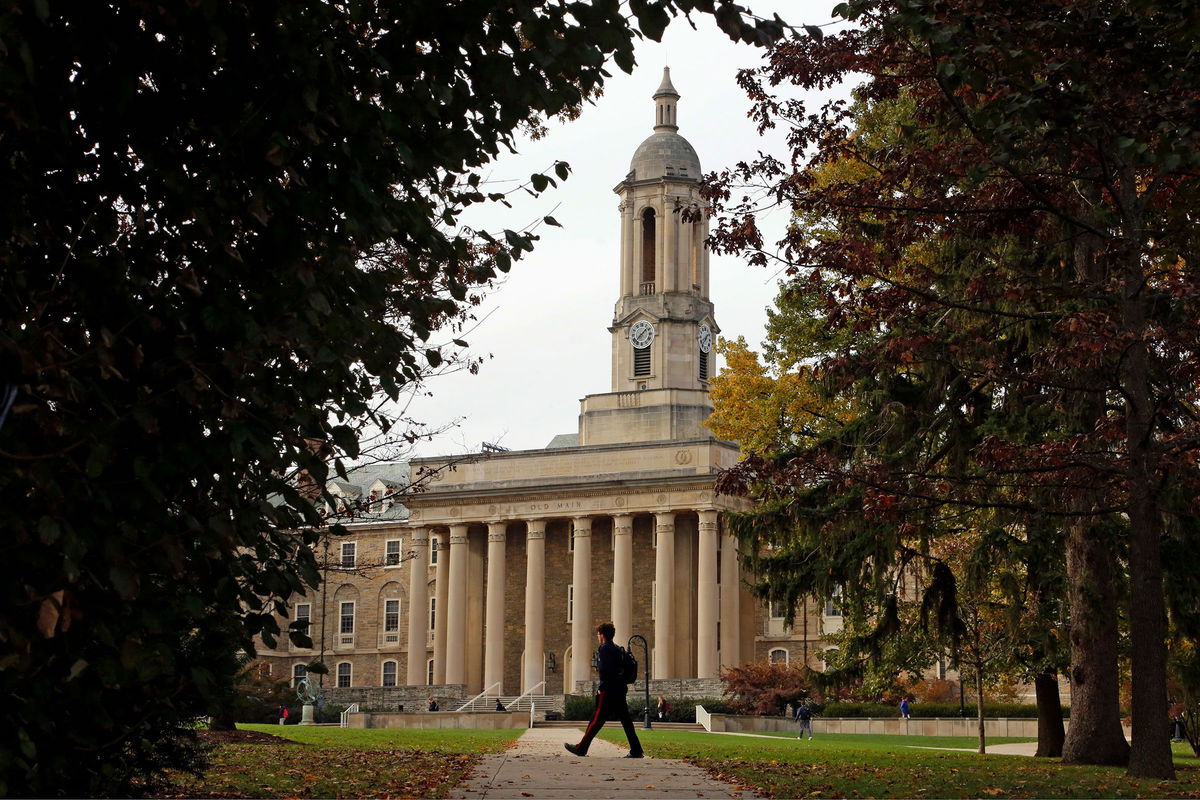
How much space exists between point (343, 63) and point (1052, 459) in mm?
9864

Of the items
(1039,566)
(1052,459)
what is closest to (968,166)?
(1052,459)

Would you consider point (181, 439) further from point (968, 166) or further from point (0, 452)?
point (968, 166)

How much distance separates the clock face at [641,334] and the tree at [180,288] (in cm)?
6688

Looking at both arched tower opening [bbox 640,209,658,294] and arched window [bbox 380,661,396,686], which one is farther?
arched window [bbox 380,661,396,686]

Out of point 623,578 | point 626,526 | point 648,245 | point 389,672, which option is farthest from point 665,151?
point 389,672

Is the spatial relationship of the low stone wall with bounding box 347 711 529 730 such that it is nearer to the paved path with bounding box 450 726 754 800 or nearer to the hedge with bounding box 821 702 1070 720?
the hedge with bounding box 821 702 1070 720

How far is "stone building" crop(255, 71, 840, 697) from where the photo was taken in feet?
227

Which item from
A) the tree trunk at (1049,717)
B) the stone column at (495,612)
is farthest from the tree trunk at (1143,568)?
the stone column at (495,612)

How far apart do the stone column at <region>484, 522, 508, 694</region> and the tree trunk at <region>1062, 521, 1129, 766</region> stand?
5422 cm

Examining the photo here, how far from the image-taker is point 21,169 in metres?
6.97

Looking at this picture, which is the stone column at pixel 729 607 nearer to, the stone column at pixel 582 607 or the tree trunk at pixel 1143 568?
the stone column at pixel 582 607

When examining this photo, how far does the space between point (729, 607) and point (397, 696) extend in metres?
17.9

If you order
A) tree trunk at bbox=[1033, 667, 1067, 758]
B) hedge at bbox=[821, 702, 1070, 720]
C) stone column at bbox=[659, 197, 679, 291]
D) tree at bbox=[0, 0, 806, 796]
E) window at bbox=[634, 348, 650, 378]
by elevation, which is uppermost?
stone column at bbox=[659, 197, 679, 291]

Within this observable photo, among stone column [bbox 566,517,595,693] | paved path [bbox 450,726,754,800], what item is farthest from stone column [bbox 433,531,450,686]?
paved path [bbox 450,726,754,800]
